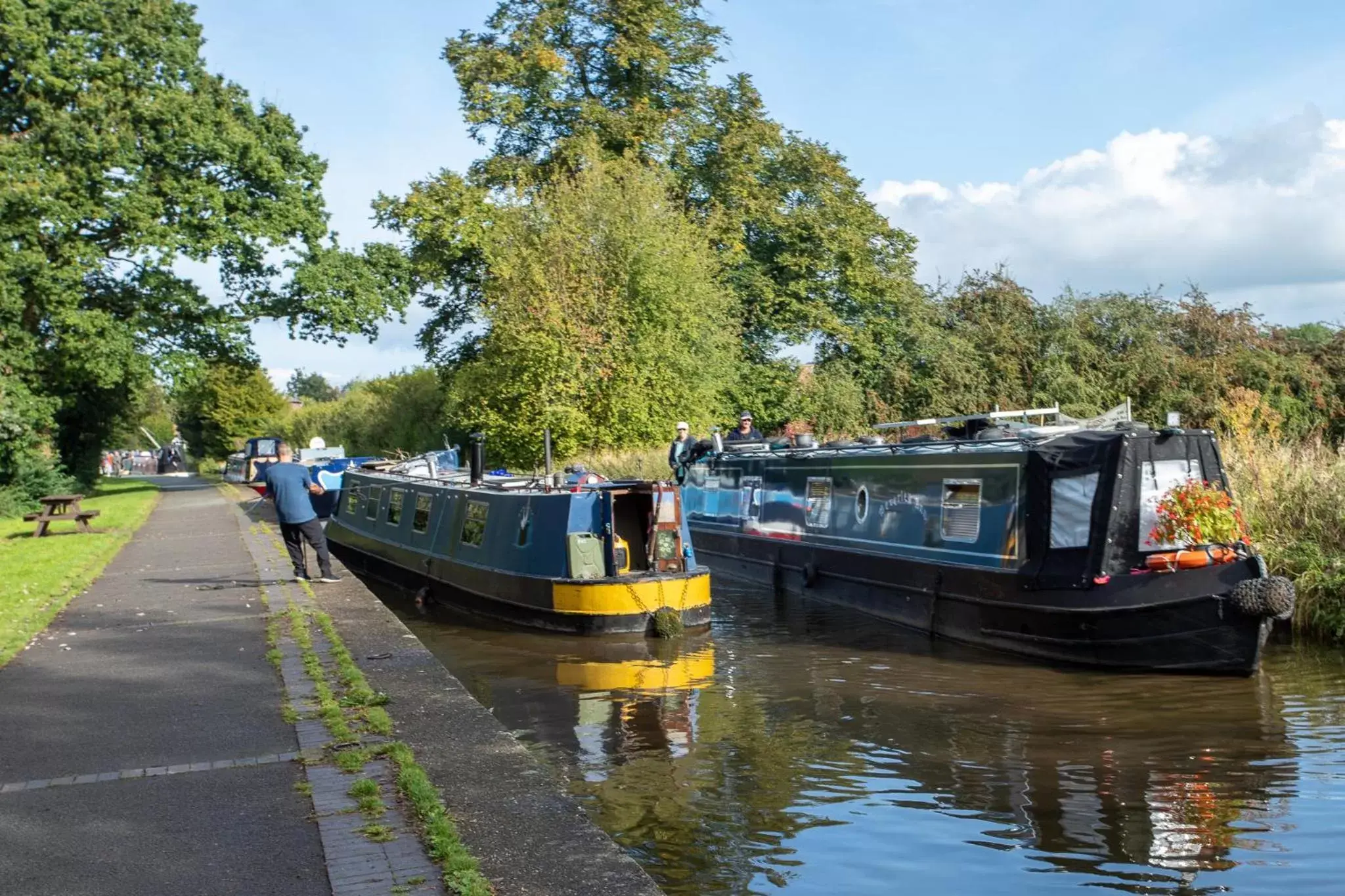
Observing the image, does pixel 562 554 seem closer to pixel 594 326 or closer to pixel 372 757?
pixel 372 757

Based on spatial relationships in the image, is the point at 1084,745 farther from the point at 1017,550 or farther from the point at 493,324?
the point at 493,324

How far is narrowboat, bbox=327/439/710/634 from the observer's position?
1280 centimetres

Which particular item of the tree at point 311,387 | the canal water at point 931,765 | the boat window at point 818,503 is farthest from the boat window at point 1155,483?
the tree at point 311,387

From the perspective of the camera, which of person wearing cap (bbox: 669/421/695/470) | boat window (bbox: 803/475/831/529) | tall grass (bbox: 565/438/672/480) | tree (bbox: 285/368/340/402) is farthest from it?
tree (bbox: 285/368/340/402)

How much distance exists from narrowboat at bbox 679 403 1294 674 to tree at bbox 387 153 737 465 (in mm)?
9723

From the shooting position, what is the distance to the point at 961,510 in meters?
12.5

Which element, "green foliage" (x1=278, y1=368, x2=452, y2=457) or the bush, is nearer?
the bush

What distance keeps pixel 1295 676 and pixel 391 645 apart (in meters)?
7.27

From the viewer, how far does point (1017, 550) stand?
11.5 meters

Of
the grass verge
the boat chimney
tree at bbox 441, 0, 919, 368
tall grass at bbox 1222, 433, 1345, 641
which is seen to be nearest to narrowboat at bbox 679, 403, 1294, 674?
tall grass at bbox 1222, 433, 1345, 641

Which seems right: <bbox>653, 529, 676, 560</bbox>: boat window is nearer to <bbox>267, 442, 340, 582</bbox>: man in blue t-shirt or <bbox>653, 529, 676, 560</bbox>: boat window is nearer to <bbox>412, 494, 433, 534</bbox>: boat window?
<bbox>267, 442, 340, 582</bbox>: man in blue t-shirt

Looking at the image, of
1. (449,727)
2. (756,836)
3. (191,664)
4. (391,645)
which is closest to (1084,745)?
(756,836)

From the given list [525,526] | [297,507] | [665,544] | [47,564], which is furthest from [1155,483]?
[47,564]

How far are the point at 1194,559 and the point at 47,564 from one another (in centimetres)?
1386
